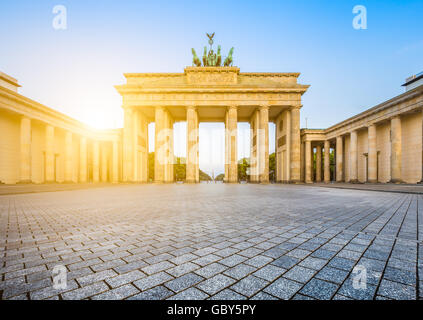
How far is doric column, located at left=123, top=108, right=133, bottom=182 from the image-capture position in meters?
29.9

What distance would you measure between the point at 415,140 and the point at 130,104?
37726 millimetres

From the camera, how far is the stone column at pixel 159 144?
1183 inches

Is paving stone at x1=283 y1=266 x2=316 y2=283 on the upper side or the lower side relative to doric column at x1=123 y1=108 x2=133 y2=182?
lower

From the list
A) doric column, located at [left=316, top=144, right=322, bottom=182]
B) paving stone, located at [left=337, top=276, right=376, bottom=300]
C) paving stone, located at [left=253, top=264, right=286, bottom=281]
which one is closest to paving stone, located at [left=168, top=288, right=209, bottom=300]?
paving stone, located at [left=253, top=264, right=286, bottom=281]

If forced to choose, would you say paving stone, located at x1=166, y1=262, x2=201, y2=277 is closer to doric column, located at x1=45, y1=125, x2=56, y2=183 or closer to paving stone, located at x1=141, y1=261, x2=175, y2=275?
paving stone, located at x1=141, y1=261, x2=175, y2=275

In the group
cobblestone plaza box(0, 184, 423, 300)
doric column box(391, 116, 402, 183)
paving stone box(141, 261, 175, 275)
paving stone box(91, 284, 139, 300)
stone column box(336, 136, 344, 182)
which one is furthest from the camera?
stone column box(336, 136, 344, 182)

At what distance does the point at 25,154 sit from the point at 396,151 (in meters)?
43.3

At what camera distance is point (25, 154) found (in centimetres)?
2308

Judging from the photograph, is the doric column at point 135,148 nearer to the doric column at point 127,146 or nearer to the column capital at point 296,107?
the doric column at point 127,146

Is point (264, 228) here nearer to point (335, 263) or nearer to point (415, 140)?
point (335, 263)

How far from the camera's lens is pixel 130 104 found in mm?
30219

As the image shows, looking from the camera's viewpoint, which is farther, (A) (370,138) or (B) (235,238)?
(A) (370,138)

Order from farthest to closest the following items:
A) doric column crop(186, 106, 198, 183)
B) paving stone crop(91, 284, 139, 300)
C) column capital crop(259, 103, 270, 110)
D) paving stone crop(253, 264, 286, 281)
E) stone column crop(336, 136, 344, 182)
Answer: stone column crop(336, 136, 344, 182) < column capital crop(259, 103, 270, 110) < doric column crop(186, 106, 198, 183) < paving stone crop(253, 264, 286, 281) < paving stone crop(91, 284, 139, 300)
